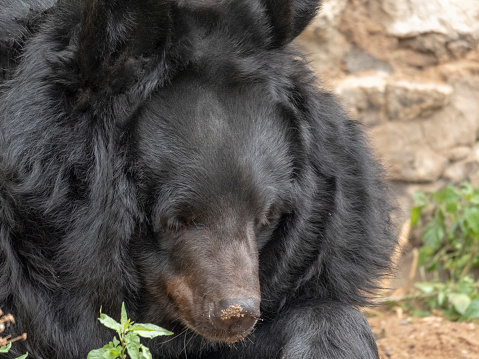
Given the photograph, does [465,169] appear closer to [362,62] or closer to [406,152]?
[406,152]

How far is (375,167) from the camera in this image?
13.7ft

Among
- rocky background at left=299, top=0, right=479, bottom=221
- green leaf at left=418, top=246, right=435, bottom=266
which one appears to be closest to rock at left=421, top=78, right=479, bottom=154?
rocky background at left=299, top=0, right=479, bottom=221

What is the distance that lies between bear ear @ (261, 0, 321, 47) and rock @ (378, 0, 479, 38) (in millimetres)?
3022

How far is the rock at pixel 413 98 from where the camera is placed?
642 cm

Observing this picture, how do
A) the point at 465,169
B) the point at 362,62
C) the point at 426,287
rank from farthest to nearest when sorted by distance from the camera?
the point at 465,169 < the point at 362,62 < the point at 426,287

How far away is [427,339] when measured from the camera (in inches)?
196

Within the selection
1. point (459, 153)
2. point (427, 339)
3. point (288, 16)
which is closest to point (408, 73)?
point (459, 153)

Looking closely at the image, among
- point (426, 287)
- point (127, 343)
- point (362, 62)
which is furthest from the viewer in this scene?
point (362, 62)

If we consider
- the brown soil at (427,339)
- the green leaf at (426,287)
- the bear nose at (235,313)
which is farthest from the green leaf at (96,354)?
the green leaf at (426,287)

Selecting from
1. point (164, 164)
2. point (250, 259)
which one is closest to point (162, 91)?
point (164, 164)

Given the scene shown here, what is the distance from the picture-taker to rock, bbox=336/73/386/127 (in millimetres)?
6418

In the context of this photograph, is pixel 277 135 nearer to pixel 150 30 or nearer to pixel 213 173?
pixel 213 173

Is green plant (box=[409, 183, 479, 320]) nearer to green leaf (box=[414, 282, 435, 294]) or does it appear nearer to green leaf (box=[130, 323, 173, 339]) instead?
green leaf (box=[414, 282, 435, 294])

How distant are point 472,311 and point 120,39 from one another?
3.65 metres
